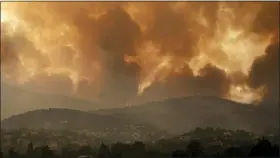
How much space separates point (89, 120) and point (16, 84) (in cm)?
89

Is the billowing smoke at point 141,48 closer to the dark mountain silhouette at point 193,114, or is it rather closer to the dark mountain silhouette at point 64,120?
the dark mountain silhouette at point 193,114

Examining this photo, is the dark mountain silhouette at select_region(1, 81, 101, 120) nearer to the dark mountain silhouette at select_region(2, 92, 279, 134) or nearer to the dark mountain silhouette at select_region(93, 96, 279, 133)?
the dark mountain silhouette at select_region(2, 92, 279, 134)

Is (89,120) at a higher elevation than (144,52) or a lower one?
lower

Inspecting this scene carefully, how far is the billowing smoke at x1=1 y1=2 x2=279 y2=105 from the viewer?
151 inches

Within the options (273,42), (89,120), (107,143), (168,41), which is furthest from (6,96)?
(273,42)

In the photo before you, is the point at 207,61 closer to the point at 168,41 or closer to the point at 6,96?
the point at 168,41

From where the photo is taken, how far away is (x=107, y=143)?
12.4 ft

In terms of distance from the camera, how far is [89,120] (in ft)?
12.5

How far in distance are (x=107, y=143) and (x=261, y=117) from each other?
171 centimetres

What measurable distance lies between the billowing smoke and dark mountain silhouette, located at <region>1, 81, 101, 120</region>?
0.09m

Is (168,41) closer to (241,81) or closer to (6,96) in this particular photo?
(241,81)

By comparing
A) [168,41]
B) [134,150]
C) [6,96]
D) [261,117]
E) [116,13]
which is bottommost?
[134,150]

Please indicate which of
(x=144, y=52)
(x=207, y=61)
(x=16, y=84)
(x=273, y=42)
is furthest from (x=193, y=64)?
(x=16, y=84)

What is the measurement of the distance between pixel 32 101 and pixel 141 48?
133cm
